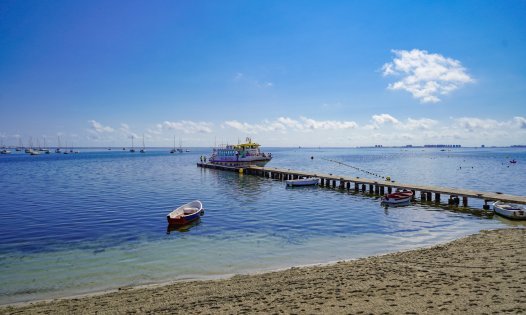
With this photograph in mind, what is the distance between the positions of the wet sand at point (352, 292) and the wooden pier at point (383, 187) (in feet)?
57.9

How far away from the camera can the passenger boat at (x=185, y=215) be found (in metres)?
24.5

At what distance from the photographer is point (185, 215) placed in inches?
997

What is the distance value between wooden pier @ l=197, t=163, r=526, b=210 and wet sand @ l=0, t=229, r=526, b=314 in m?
17.6

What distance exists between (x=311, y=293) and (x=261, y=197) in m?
27.7

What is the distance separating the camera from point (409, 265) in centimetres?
1434

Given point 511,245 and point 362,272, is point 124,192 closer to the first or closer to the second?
point 362,272

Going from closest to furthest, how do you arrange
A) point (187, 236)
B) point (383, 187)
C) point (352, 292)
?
point (352, 292), point (187, 236), point (383, 187)

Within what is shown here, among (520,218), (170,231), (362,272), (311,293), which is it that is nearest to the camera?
(311,293)

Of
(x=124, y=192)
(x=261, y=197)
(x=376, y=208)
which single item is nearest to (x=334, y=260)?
(x=376, y=208)

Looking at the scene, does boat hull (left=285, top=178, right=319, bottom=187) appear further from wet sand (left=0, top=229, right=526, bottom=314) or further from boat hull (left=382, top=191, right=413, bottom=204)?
Answer: wet sand (left=0, top=229, right=526, bottom=314)

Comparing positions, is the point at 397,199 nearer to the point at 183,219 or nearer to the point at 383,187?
the point at 383,187

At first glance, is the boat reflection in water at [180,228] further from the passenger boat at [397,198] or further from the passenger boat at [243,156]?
the passenger boat at [243,156]

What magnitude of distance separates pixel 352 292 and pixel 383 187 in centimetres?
3178

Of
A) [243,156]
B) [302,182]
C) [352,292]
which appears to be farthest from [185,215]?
[243,156]
